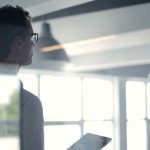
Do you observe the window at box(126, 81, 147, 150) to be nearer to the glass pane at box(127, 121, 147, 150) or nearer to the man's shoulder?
the glass pane at box(127, 121, 147, 150)

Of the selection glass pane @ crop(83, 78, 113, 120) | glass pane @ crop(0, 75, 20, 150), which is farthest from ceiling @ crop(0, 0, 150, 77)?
glass pane @ crop(0, 75, 20, 150)

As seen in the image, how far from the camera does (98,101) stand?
1.32 metres

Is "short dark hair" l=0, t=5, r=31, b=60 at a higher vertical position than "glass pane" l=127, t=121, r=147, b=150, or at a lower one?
higher

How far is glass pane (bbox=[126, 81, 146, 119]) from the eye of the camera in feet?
3.30

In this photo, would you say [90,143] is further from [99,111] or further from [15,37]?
[99,111]

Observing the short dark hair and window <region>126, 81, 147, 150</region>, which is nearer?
the short dark hair

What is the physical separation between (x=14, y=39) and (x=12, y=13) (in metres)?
0.07

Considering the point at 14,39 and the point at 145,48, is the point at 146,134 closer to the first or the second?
the point at 14,39

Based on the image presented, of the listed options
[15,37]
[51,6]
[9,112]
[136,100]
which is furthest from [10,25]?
[51,6]

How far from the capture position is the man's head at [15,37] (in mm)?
627

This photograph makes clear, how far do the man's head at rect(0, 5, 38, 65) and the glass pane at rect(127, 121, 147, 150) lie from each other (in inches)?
17.5

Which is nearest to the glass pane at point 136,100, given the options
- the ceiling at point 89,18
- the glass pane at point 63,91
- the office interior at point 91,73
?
the office interior at point 91,73

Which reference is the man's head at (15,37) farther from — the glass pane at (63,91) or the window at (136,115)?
the window at (136,115)

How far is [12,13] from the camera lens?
69 cm
